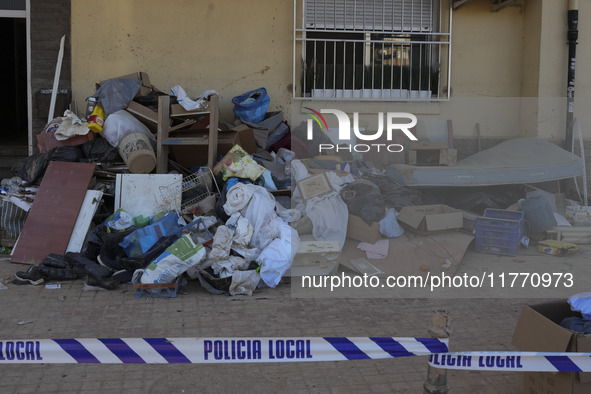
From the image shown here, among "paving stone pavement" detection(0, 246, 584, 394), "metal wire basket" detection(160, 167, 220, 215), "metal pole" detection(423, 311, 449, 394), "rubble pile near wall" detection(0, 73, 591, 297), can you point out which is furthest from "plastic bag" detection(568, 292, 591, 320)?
"metal wire basket" detection(160, 167, 220, 215)

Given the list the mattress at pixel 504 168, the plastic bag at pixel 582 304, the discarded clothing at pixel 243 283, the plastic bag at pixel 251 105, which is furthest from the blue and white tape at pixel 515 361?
the plastic bag at pixel 251 105

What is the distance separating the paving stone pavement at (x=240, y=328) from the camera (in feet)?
12.2

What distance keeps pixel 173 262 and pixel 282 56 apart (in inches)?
171

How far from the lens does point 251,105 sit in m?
8.16

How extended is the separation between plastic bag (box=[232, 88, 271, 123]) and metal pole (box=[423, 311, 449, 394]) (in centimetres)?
577

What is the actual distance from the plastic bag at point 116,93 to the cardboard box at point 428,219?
3616 mm

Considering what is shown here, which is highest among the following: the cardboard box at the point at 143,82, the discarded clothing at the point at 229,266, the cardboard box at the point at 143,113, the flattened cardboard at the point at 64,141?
the cardboard box at the point at 143,82

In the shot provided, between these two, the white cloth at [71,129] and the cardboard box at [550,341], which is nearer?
the cardboard box at [550,341]

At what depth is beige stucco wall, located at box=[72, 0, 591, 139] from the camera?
8289mm

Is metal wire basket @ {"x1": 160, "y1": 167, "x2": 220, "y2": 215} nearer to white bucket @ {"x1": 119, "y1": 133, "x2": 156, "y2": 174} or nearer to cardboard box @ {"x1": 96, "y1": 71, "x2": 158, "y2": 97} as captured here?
white bucket @ {"x1": 119, "y1": 133, "x2": 156, "y2": 174}

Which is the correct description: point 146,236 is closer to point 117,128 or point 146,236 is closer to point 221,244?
point 221,244

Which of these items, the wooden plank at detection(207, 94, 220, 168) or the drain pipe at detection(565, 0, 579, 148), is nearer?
the wooden plank at detection(207, 94, 220, 168)

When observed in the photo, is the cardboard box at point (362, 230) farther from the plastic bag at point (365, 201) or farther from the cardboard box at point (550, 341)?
the cardboard box at point (550, 341)

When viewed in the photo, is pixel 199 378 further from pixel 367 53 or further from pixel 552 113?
pixel 552 113
